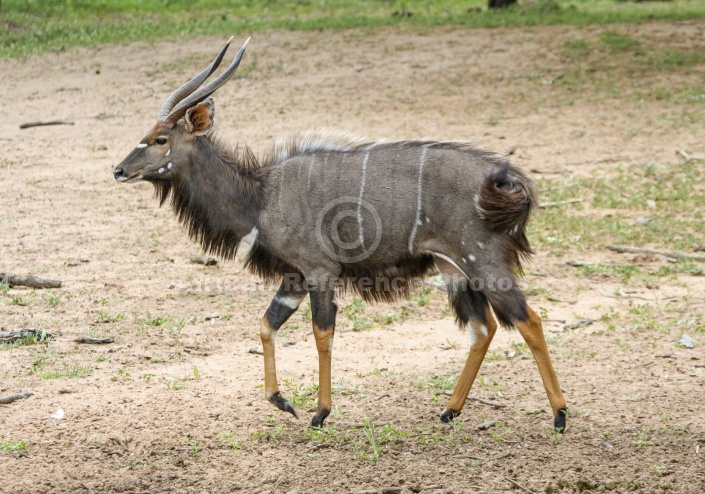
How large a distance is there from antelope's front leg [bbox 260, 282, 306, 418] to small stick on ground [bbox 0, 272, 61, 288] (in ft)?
8.78

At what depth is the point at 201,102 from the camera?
5773 mm

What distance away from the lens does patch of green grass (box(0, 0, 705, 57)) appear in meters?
16.0

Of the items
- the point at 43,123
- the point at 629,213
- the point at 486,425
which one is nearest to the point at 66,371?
the point at 486,425

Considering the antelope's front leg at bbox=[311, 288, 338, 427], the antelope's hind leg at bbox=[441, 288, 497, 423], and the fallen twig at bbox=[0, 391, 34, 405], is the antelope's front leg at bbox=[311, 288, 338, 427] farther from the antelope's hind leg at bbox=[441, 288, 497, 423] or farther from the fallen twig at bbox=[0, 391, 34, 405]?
the fallen twig at bbox=[0, 391, 34, 405]

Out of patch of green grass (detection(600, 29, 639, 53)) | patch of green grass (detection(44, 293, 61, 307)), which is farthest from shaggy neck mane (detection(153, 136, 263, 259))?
patch of green grass (detection(600, 29, 639, 53))

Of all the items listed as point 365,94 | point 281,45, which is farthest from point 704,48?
point 281,45

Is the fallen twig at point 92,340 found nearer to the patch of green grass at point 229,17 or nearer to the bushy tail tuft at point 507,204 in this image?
the bushy tail tuft at point 507,204

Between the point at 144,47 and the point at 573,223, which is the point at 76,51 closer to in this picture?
the point at 144,47

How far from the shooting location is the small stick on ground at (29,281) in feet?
25.4

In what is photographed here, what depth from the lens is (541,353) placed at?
5.48 metres

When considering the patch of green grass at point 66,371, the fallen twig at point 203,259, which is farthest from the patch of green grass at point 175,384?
the fallen twig at point 203,259

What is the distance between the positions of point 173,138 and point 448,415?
234 centimetres

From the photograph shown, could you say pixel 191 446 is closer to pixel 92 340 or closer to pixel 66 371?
pixel 66 371

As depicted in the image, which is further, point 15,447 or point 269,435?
point 269,435
